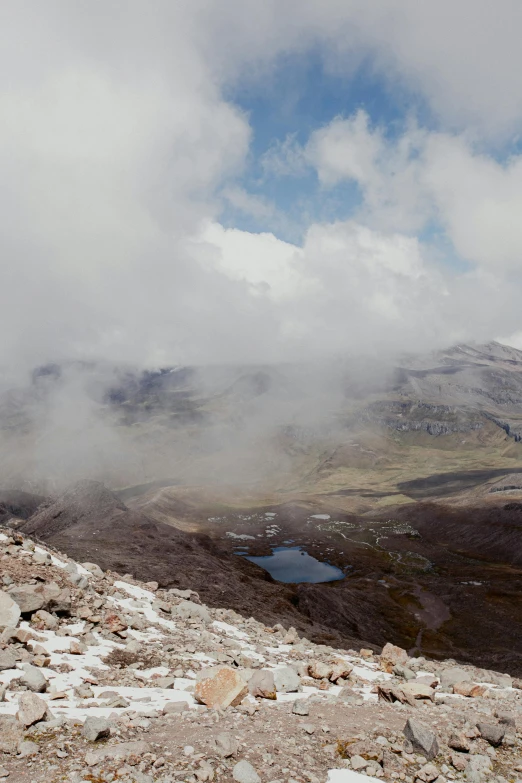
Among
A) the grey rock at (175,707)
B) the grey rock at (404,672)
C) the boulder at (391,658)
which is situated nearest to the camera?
the grey rock at (175,707)

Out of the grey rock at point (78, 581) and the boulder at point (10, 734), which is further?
the grey rock at point (78, 581)

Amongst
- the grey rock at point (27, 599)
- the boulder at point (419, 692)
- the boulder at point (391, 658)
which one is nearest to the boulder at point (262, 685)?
the boulder at point (419, 692)

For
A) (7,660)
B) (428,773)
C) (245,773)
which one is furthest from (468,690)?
(7,660)

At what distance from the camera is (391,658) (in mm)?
30531

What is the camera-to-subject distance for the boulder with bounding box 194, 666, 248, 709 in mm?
16688

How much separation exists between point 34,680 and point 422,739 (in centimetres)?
1297

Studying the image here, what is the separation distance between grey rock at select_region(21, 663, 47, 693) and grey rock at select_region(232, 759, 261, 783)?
825cm

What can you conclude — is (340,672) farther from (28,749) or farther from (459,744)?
(28,749)

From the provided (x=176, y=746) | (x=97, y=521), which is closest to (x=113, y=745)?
(x=176, y=746)

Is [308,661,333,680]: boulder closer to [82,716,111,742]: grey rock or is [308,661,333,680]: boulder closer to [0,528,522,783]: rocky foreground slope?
[0,528,522,783]: rocky foreground slope

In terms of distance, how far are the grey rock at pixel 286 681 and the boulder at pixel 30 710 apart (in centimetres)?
1077

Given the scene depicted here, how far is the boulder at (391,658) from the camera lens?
29.2 meters

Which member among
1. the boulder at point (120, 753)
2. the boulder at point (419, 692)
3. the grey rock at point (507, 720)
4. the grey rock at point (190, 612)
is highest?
the boulder at point (120, 753)

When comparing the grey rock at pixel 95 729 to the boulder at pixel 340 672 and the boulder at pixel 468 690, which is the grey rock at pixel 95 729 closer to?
the boulder at pixel 340 672
